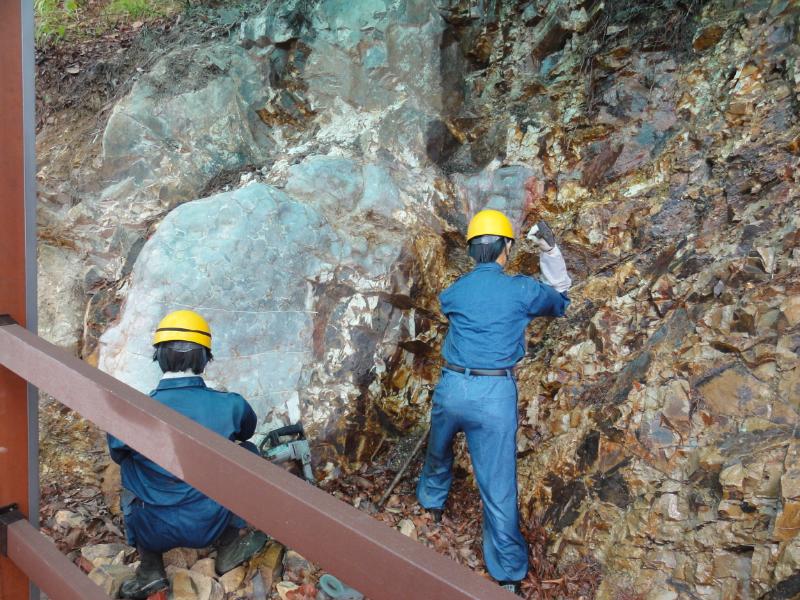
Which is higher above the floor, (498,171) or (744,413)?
(498,171)

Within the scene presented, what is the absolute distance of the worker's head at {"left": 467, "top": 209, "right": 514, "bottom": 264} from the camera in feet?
13.0

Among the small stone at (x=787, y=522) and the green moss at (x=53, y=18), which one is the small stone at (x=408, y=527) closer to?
the small stone at (x=787, y=522)

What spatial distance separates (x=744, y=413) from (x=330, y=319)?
3.05 m

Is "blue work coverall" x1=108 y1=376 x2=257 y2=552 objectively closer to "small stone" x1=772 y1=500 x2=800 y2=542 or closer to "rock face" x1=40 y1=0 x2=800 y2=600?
"rock face" x1=40 y1=0 x2=800 y2=600

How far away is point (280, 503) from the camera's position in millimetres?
1127

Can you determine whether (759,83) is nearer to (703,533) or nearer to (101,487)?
(703,533)

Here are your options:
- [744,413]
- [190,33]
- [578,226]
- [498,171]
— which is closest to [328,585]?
[744,413]

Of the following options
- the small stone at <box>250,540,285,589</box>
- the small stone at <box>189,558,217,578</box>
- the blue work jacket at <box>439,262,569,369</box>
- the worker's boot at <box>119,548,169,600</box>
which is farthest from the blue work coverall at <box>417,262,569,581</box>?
the worker's boot at <box>119,548,169,600</box>

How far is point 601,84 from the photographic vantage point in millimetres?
5176

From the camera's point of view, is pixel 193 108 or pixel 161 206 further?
pixel 193 108

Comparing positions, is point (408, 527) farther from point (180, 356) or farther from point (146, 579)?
point (180, 356)

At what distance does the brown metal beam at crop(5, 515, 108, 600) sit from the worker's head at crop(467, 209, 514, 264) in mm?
2956

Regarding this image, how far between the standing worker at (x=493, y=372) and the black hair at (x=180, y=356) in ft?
5.22

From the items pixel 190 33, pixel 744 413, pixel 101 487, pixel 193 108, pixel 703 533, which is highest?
pixel 190 33
